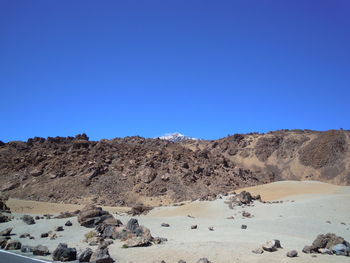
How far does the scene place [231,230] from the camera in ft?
48.1

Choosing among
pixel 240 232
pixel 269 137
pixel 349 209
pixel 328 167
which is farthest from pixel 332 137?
pixel 240 232

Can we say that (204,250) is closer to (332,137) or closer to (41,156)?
(41,156)

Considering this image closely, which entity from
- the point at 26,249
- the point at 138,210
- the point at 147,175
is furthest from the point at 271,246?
the point at 147,175

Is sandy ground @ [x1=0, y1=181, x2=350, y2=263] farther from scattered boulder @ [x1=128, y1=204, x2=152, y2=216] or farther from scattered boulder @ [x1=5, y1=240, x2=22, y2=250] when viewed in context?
scattered boulder @ [x1=5, y1=240, x2=22, y2=250]

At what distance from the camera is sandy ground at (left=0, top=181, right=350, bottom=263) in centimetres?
960

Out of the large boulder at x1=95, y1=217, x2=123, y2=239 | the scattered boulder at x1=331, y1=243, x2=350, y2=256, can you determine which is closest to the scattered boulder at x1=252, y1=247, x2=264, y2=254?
the scattered boulder at x1=331, y1=243, x2=350, y2=256

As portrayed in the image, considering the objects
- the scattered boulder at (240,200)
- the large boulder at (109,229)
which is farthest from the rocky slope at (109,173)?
the large boulder at (109,229)

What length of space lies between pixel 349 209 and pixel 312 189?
10.6 meters

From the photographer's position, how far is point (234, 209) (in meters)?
22.6

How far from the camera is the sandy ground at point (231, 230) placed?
960cm

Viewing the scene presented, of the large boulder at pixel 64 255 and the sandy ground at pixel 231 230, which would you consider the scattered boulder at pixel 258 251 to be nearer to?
the sandy ground at pixel 231 230

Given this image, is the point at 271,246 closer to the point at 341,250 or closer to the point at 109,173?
the point at 341,250

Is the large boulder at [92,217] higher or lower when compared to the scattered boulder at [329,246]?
higher

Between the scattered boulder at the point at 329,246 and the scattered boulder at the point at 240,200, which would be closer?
the scattered boulder at the point at 329,246
